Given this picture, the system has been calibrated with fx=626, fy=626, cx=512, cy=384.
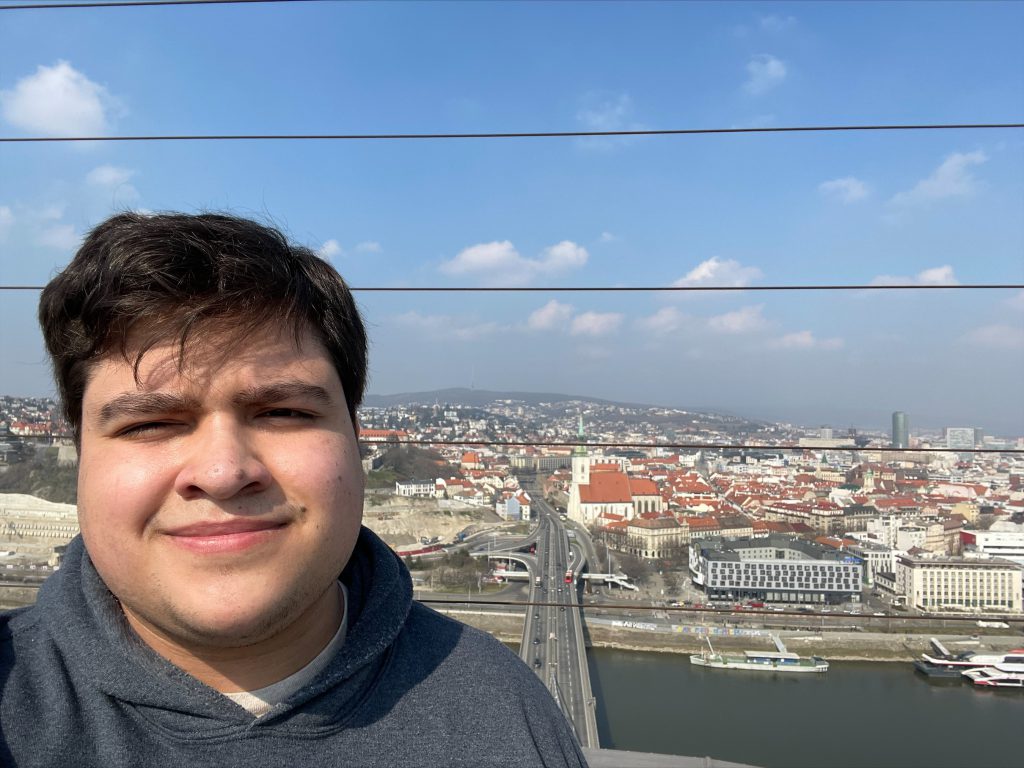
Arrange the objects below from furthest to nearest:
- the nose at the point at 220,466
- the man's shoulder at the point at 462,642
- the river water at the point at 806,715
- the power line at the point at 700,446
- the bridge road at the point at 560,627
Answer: the river water at the point at 806,715 → the bridge road at the point at 560,627 → the power line at the point at 700,446 → the man's shoulder at the point at 462,642 → the nose at the point at 220,466

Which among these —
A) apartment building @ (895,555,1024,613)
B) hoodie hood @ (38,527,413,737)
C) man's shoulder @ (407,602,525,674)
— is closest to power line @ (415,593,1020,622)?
apartment building @ (895,555,1024,613)

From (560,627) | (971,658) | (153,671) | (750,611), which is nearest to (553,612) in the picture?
(560,627)

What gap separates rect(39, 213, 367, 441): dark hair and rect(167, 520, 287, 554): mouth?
0.15 metres

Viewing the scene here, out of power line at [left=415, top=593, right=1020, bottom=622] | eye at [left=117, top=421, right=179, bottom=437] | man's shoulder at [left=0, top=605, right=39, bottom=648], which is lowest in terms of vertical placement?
power line at [left=415, top=593, right=1020, bottom=622]

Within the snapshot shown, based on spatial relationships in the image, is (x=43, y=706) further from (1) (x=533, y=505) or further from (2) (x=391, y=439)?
(1) (x=533, y=505)

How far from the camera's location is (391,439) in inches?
65.2

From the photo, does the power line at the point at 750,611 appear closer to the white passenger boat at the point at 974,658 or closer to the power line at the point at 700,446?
the white passenger boat at the point at 974,658

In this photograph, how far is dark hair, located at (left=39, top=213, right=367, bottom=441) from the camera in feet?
1.83

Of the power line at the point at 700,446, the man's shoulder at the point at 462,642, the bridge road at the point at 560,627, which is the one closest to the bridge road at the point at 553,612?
the bridge road at the point at 560,627

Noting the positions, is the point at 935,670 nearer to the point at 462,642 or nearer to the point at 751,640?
the point at 751,640

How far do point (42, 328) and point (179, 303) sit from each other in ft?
0.53

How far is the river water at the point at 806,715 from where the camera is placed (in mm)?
1908

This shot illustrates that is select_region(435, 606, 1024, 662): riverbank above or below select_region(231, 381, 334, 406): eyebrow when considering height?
below

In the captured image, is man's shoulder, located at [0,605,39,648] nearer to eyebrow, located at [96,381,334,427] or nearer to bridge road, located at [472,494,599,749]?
eyebrow, located at [96,381,334,427]
